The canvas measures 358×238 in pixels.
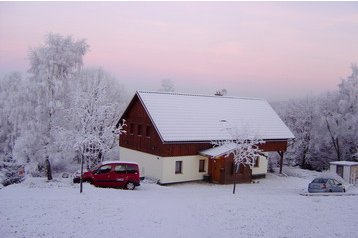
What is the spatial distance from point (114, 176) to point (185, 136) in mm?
8304

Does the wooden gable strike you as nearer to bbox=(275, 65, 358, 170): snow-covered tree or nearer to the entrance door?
the entrance door

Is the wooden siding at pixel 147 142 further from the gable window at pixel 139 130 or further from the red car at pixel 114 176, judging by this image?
the red car at pixel 114 176

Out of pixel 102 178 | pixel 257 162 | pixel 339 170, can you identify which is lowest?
pixel 102 178

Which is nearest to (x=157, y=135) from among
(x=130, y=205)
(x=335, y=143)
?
(x=130, y=205)

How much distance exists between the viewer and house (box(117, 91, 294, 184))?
102 feet

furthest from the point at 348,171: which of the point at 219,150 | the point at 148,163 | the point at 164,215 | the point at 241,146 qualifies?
the point at 164,215

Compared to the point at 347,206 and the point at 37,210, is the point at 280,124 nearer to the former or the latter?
the point at 347,206

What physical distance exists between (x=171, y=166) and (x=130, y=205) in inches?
500

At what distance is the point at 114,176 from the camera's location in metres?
25.7

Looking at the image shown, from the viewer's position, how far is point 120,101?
5609 cm

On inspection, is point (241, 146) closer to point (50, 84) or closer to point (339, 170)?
point (339, 170)

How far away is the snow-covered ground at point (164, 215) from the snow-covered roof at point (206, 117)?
8972mm

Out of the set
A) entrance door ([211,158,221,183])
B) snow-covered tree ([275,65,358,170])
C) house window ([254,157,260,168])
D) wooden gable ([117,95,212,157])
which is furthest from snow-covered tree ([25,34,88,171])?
snow-covered tree ([275,65,358,170])

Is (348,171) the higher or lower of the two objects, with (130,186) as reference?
higher
